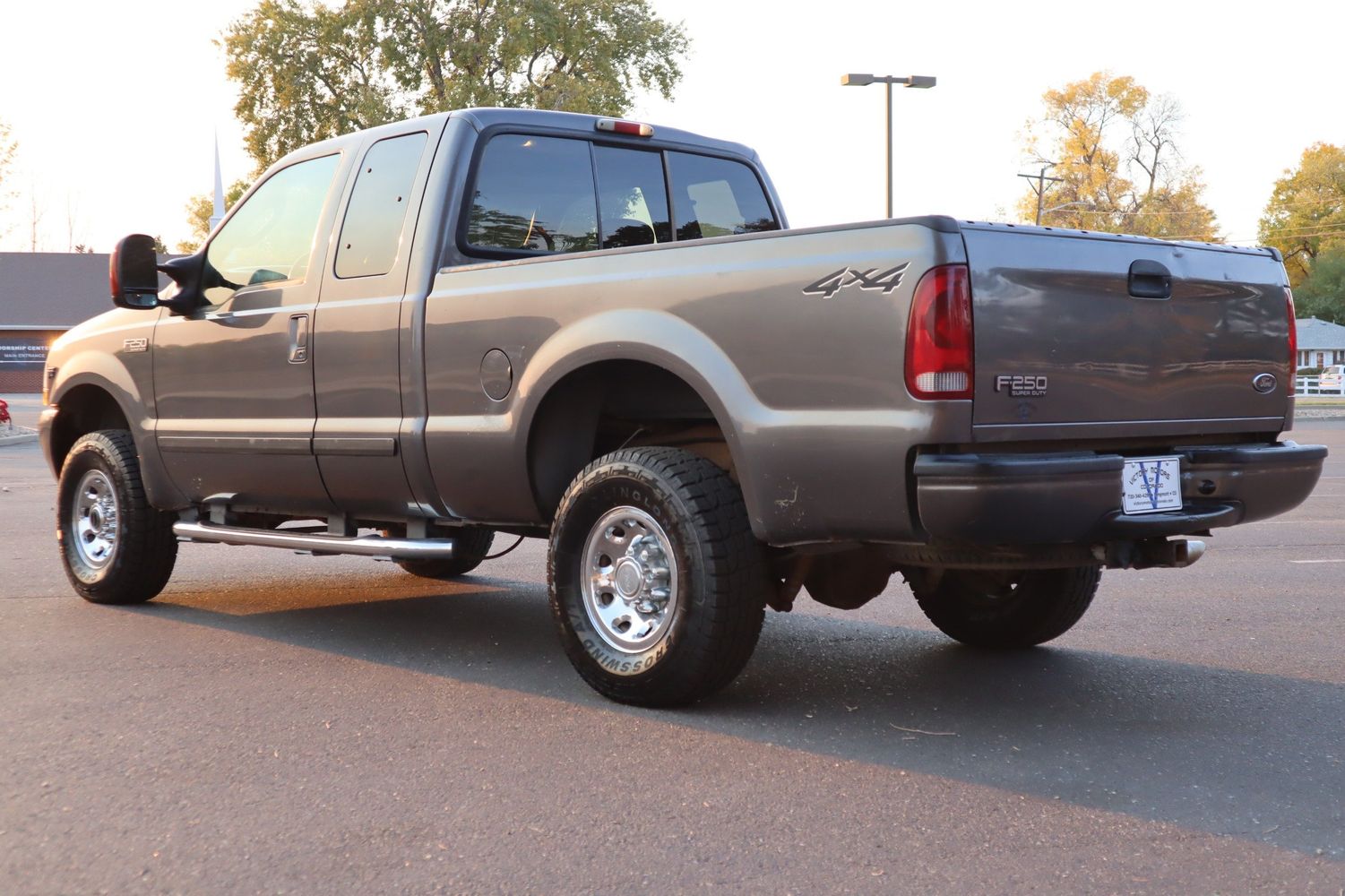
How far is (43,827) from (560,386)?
2.30 m

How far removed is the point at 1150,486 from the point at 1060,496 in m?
0.48

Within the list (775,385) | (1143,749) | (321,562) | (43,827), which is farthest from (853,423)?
(321,562)

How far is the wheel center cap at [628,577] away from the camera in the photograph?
492 centimetres

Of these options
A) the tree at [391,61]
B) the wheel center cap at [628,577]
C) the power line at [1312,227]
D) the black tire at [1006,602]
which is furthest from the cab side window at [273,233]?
the power line at [1312,227]

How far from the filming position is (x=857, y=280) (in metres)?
4.23

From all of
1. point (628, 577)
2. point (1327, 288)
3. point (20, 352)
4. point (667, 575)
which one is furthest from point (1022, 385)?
point (1327, 288)

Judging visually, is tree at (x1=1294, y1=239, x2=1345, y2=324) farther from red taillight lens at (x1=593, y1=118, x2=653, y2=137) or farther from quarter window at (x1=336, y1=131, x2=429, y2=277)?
quarter window at (x1=336, y1=131, x2=429, y2=277)

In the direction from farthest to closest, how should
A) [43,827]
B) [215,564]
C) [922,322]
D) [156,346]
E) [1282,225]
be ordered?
[1282,225], [215,564], [156,346], [922,322], [43,827]

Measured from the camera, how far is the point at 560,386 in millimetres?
5234

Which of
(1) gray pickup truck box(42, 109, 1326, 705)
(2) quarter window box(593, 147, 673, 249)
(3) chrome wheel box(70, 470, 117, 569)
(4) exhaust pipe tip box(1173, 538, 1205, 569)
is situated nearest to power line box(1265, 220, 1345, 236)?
(1) gray pickup truck box(42, 109, 1326, 705)

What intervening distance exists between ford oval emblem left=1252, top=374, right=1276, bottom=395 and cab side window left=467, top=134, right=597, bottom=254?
263 centimetres

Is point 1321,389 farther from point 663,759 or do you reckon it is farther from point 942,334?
point 663,759

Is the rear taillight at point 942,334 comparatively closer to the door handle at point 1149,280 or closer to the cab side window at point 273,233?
the door handle at point 1149,280

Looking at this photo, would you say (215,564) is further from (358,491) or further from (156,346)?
(358,491)
